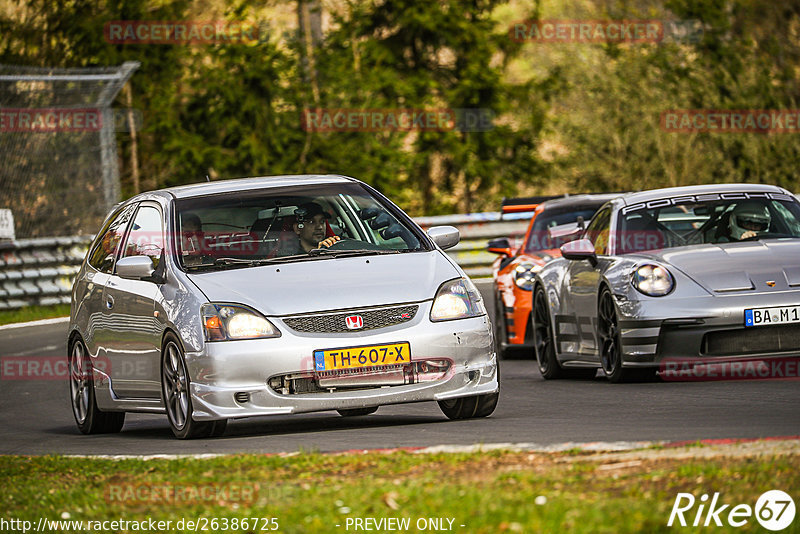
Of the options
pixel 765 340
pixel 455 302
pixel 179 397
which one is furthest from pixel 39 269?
pixel 455 302

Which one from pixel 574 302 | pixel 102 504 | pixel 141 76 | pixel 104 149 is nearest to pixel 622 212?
pixel 574 302

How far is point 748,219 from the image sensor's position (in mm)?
11906

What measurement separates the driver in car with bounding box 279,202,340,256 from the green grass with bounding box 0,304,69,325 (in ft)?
39.1

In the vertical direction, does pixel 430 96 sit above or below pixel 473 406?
below

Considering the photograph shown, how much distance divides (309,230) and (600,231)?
3.32m

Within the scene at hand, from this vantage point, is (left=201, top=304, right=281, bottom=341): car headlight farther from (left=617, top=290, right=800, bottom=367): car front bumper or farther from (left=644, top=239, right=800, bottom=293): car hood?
(left=644, top=239, right=800, bottom=293): car hood

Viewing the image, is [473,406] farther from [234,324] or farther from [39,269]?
[39,269]

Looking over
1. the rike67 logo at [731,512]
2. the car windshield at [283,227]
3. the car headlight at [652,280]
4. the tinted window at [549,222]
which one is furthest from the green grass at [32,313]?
the rike67 logo at [731,512]

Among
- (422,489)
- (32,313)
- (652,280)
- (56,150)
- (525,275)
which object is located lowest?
(32,313)

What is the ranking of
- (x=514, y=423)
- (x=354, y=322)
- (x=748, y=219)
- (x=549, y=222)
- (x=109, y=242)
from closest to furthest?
(x=354, y=322) → (x=514, y=423) → (x=109, y=242) → (x=748, y=219) → (x=549, y=222)

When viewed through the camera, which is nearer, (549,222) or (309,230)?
(309,230)

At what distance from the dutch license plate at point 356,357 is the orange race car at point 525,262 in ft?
20.3

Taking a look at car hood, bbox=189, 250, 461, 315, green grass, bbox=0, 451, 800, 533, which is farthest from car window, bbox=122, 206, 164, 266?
green grass, bbox=0, 451, 800, 533

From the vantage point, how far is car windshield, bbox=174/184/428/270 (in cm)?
965
